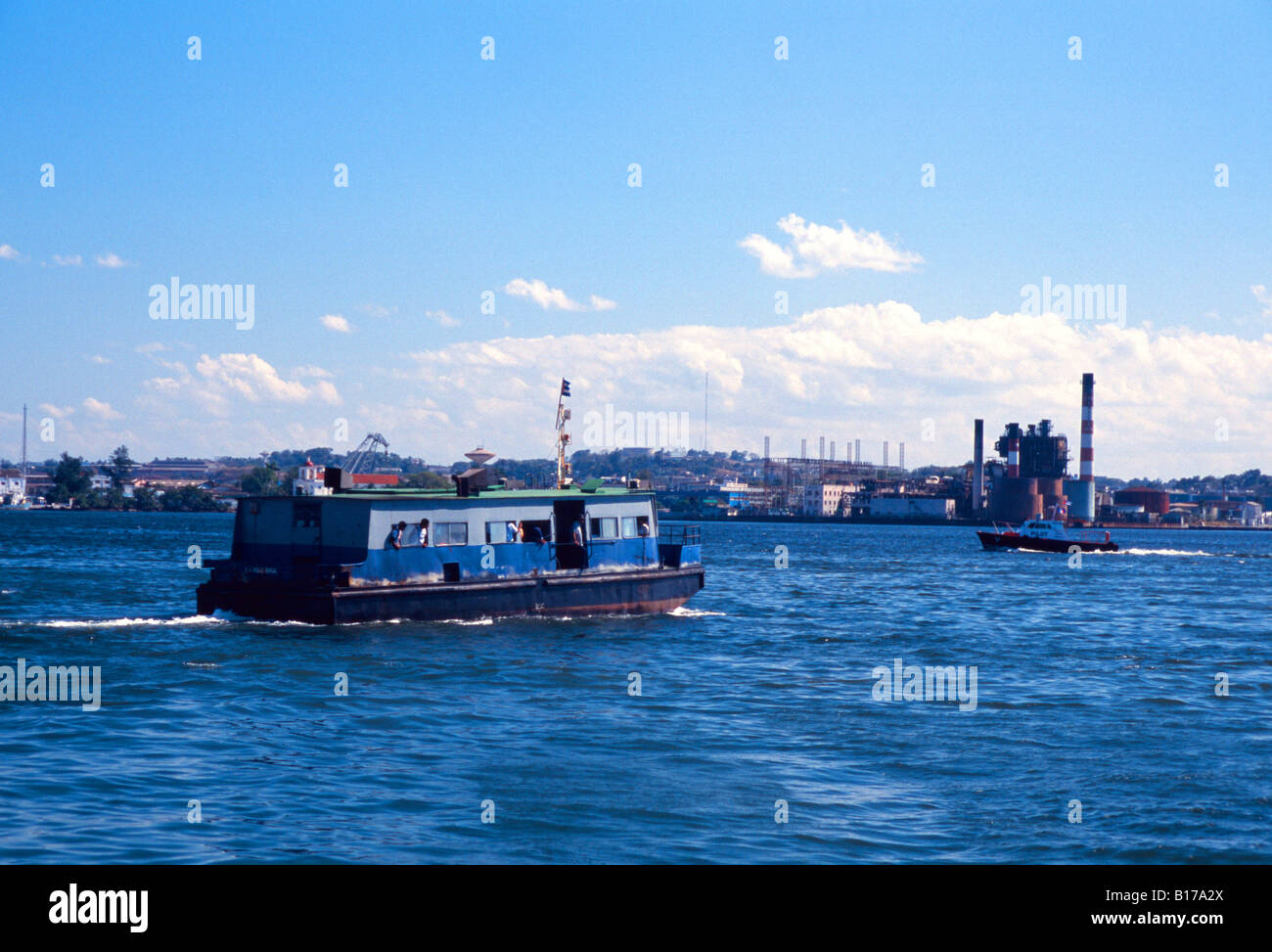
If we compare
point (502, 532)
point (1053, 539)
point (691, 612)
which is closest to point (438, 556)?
point (502, 532)

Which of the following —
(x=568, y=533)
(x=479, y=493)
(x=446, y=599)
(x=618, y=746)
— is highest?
(x=479, y=493)

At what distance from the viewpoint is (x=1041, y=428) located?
183250 millimetres

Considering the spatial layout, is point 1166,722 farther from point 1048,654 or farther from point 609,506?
point 609,506

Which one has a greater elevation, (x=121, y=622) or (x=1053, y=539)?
(x=121, y=622)

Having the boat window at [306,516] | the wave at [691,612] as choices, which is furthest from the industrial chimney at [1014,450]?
the boat window at [306,516]

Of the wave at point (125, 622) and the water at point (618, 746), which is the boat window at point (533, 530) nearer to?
the water at point (618, 746)

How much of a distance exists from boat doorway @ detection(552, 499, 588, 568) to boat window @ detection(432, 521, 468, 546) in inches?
125

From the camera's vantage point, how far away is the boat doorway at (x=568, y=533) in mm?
33812

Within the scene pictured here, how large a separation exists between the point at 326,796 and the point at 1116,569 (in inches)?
3065

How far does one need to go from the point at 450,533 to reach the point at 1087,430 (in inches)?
5704

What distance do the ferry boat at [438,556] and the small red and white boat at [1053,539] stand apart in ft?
270

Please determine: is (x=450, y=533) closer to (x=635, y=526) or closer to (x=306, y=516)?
(x=306, y=516)

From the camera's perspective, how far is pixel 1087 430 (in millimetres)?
159375
